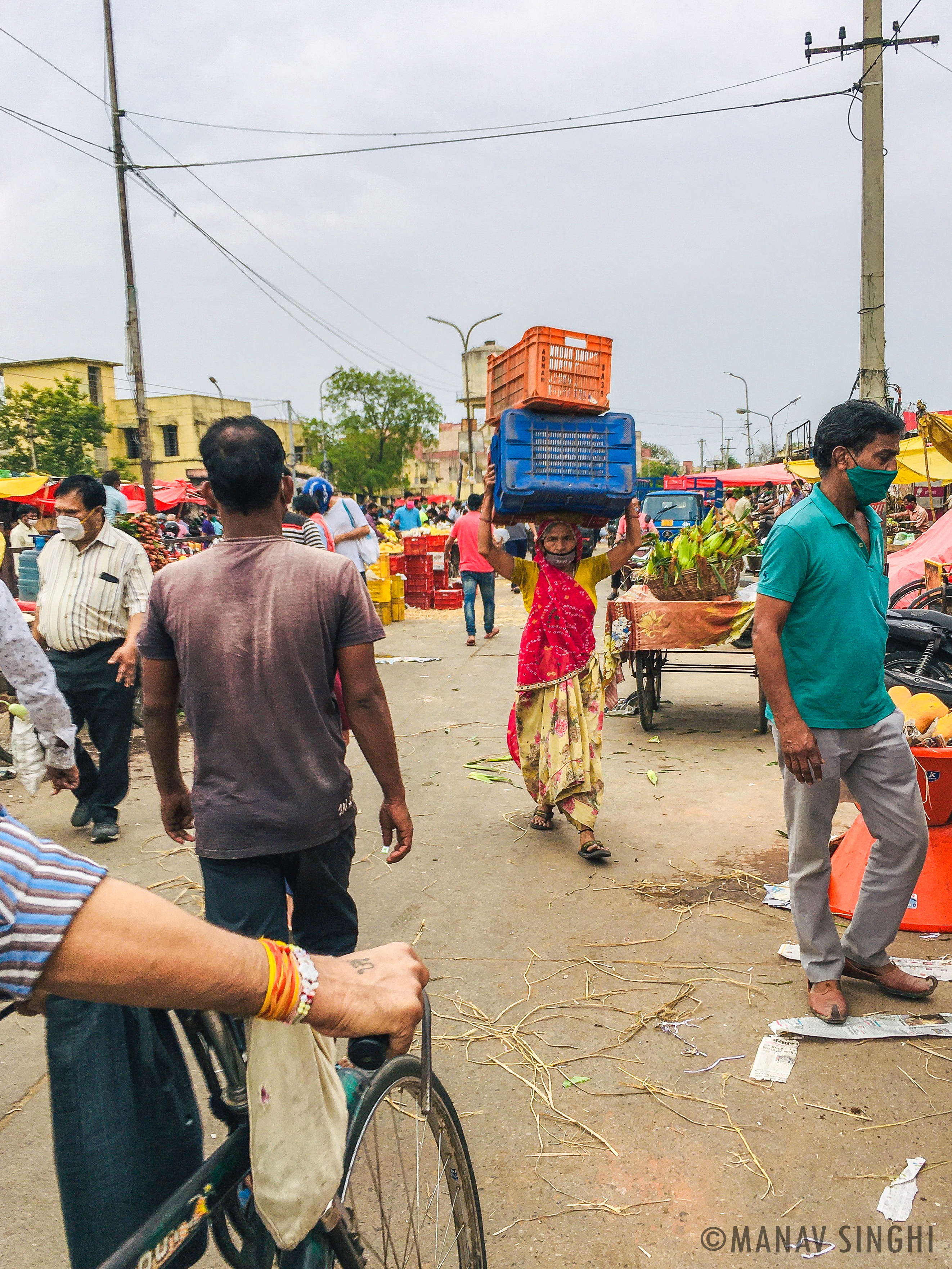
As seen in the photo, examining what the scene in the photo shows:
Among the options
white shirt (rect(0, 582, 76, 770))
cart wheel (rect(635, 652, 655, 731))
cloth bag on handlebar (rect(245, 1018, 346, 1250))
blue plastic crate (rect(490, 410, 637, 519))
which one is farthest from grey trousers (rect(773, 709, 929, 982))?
cart wheel (rect(635, 652, 655, 731))

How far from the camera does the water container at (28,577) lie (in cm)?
1089

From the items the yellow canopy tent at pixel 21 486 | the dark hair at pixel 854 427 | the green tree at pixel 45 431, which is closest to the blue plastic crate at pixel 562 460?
the dark hair at pixel 854 427

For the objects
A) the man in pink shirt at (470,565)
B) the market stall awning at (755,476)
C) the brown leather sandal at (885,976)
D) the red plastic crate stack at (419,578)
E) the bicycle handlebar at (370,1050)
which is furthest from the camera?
the market stall awning at (755,476)

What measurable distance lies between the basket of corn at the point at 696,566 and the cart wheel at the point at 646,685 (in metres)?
0.57

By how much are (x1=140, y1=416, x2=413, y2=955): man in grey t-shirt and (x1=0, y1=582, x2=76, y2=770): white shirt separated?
1776 mm

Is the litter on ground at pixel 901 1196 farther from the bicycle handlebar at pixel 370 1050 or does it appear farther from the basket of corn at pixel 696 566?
the basket of corn at pixel 696 566

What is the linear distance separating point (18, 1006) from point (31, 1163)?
2434 mm

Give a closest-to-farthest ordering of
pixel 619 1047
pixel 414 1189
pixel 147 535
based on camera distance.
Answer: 1. pixel 414 1189
2. pixel 619 1047
3. pixel 147 535

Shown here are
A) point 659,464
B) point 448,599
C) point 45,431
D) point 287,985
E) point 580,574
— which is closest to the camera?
point 287,985

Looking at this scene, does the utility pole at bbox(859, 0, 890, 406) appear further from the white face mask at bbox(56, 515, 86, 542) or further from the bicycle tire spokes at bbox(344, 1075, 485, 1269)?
the bicycle tire spokes at bbox(344, 1075, 485, 1269)

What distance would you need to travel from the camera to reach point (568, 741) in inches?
211

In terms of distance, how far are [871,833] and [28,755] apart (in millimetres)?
3901

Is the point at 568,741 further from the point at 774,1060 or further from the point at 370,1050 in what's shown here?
the point at 370,1050

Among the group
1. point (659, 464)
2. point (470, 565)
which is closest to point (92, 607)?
point (470, 565)
